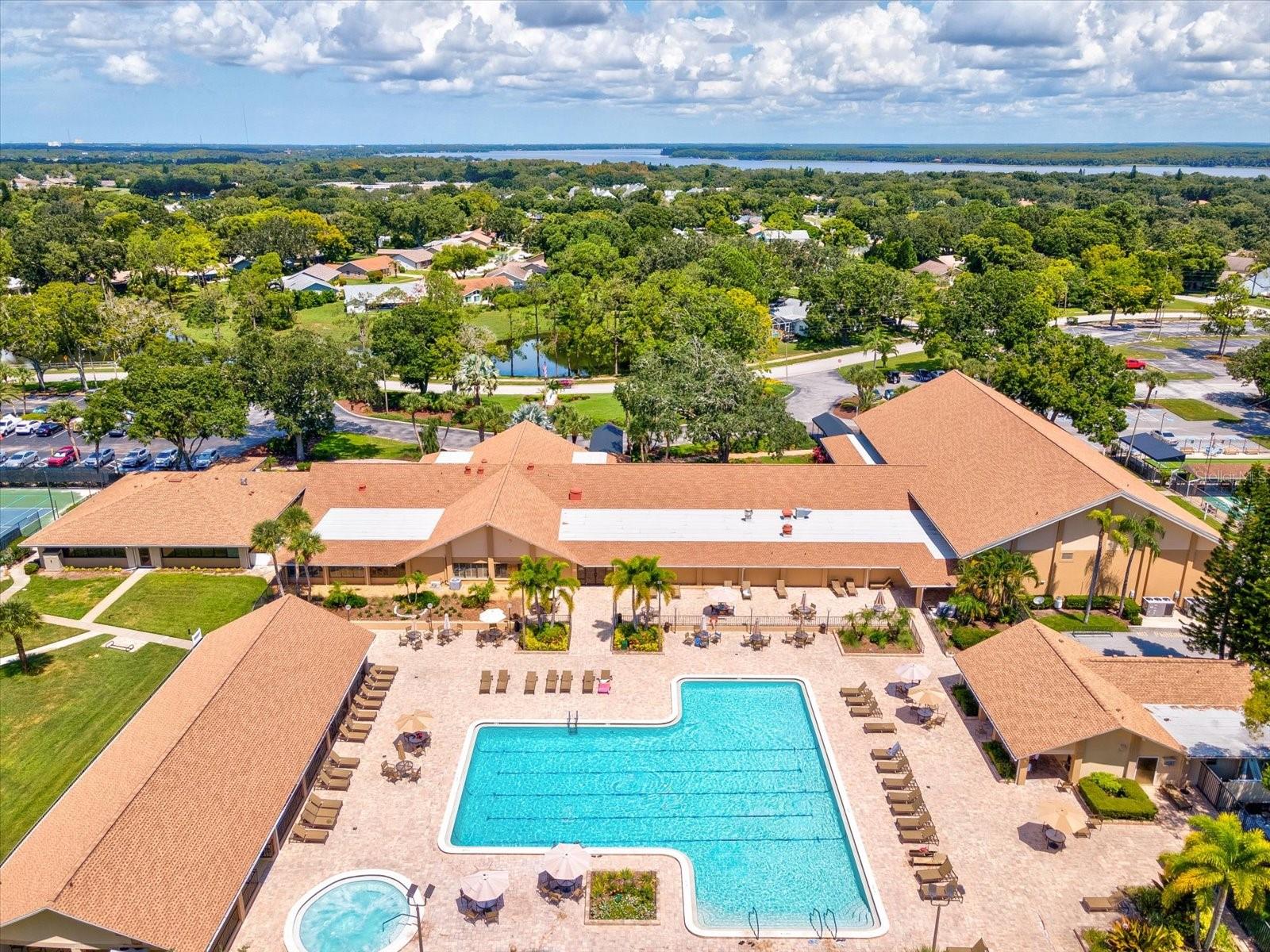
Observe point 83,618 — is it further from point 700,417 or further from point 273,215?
point 273,215

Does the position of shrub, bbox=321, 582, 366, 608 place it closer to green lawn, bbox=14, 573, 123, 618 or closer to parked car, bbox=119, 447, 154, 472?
green lawn, bbox=14, 573, 123, 618

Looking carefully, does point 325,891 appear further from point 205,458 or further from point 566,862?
point 205,458

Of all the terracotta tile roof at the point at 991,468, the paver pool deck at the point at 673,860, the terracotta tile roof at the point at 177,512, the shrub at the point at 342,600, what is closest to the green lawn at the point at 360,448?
the terracotta tile roof at the point at 177,512

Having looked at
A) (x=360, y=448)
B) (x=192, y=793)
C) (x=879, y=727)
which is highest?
(x=192, y=793)

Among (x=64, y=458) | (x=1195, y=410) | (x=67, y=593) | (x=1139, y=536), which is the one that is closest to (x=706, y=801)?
(x=1139, y=536)

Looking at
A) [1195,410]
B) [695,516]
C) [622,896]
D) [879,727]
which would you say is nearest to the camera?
[622,896]
